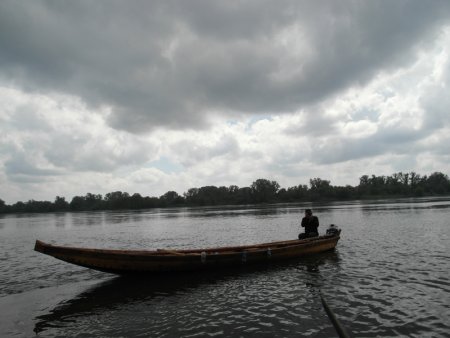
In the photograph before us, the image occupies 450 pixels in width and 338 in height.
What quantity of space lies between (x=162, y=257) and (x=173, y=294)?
7.30 feet

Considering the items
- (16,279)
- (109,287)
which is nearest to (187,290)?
(109,287)

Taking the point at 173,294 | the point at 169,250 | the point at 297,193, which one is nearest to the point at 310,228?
the point at 169,250

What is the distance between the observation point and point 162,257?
15227mm

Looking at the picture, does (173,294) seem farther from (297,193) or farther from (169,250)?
(297,193)

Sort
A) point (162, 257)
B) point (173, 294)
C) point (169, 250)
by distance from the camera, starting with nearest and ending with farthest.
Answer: point (173, 294)
point (162, 257)
point (169, 250)

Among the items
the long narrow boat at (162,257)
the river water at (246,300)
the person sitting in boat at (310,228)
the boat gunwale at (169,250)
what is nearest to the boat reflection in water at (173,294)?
the river water at (246,300)

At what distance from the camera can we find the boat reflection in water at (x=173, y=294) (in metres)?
11.1

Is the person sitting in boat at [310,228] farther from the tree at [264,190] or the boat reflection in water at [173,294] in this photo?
the tree at [264,190]

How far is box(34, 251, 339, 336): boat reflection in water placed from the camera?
1107 centimetres

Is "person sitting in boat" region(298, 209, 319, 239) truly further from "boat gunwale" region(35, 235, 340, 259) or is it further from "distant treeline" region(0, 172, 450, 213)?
"distant treeline" region(0, 172, 450, 213)

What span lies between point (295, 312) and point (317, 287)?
326 centimetres

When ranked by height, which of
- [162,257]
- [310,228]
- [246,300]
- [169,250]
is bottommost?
[246,300]

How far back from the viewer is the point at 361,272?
1584cm

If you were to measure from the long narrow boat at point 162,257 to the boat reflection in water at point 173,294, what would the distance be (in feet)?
1.76
